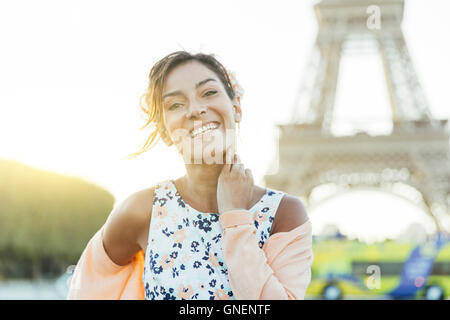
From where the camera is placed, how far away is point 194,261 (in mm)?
1536

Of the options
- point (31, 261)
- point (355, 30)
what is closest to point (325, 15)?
point (355, 30)

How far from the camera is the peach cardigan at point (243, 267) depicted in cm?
142

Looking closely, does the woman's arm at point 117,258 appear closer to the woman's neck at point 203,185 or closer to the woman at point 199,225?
the woman at point 199,225

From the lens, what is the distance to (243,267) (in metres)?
1.41

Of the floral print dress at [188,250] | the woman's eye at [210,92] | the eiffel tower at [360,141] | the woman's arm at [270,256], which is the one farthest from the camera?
the eiffel tower at [360,141]

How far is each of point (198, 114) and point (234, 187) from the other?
21 cm

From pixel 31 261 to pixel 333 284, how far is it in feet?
33.9

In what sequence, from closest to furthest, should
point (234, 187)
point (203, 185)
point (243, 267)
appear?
point (243, 267), point (234, 187), point (203, 185)

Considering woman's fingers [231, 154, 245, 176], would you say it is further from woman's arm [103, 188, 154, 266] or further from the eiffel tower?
the eiffel tower

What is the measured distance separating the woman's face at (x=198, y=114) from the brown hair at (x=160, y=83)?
0.03 meters

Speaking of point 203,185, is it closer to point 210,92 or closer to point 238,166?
point 238,166

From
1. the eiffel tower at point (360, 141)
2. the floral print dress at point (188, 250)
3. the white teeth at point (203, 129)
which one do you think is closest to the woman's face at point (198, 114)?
the white teeth at point (203, 129)

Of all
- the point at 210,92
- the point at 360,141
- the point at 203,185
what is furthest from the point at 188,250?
the point at 360,141
